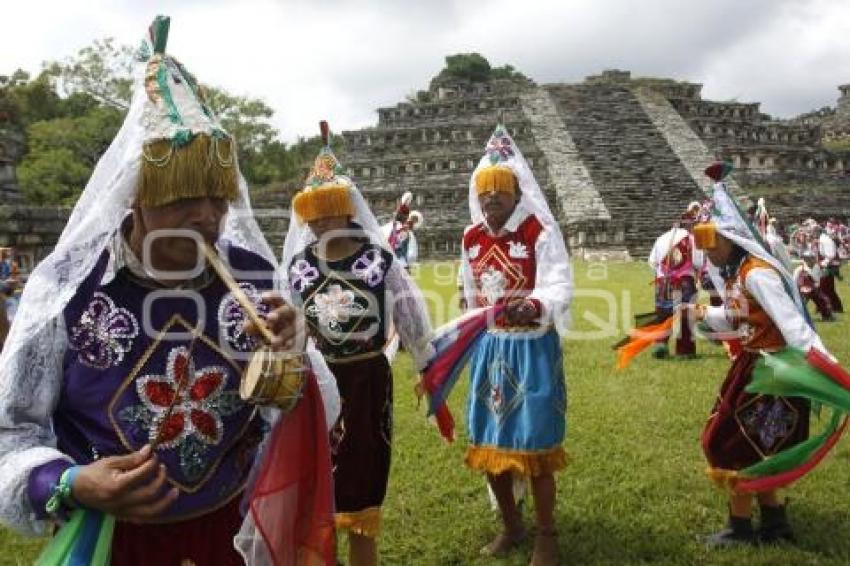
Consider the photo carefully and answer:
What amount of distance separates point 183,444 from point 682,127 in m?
33.6

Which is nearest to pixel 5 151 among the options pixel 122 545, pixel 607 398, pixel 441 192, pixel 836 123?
pixel 607 398

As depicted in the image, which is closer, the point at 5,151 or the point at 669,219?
the point at 5,151

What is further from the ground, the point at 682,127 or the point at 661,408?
the point at 682,127

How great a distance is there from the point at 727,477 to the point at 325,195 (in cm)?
275

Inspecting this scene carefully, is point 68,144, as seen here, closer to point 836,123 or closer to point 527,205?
point 527,205

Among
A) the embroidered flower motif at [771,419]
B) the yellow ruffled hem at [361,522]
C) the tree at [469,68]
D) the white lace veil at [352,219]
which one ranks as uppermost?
the tree at [469,68]

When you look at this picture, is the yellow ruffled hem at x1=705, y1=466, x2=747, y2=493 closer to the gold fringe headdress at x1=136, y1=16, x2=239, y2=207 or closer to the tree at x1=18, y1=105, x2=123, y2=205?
the gold fringe headdress at x1=136, y1=16, x2=239, y2=207

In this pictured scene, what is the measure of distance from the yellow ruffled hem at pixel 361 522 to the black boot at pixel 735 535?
2.01 m

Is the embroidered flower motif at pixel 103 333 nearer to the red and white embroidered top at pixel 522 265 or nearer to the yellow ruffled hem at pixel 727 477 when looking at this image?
the red and white embroidered top at pixel 522 265

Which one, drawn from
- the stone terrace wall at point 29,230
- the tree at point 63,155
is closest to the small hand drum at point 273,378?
the stone terrace wall at point 29,230

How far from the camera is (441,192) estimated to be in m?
26.4

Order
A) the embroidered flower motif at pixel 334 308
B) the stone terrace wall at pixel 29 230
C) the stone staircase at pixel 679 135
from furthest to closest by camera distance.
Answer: the stone staircase at pixel 679 135 → the stone terrace wall at pixel 29 230 → the embroidered flower motif at pixel 334 308

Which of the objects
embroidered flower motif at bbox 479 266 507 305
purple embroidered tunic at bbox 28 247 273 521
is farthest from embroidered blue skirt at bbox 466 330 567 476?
purple embroidered tunic at bbox 28 247 273 521

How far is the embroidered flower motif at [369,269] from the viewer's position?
4062 millimetres
